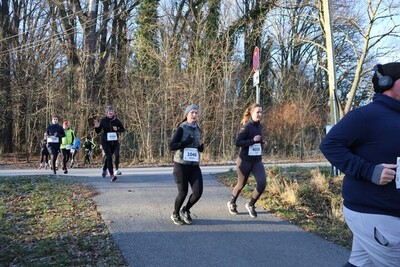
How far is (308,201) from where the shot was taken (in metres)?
9.42

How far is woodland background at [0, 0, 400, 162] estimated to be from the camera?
952 inches

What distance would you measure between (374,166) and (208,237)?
390 cm

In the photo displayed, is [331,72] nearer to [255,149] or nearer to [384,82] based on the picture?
[255,149]

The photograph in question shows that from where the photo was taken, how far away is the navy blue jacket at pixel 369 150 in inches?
120

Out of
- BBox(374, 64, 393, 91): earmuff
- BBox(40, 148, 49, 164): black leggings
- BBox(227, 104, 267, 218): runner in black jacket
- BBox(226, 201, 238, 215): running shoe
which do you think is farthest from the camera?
BBox(40, 148, 49, 164): black leggings

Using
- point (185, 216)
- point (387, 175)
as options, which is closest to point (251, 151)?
point (185, 216)

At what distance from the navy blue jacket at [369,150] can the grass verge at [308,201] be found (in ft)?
11.5

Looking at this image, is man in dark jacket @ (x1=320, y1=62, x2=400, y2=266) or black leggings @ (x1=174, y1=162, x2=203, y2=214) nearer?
man in dark jacket @ (x1=320, y1=62, x2=400, y2=266)

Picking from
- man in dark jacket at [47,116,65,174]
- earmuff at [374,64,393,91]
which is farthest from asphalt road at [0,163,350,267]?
man in dark jacket at [47,116,65,174]

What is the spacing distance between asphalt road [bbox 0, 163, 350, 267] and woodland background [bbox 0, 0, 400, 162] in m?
13.4

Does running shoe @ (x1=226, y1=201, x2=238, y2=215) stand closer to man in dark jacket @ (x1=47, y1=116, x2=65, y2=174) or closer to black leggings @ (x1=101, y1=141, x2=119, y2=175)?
black leggings @ (x1=101, y1=141, x2=119, y2=175)

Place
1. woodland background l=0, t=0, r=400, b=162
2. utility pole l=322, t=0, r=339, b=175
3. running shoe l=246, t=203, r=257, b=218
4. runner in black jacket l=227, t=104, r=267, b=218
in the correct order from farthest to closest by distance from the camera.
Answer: woodland background l=0, t=0, r=400, b=162 < utility pole l=322, t=0, r=339, b=175 < running shoe l=246, t=203, r=257, b=218 < runner in black jacket l=227, t=104, r=267, b=218

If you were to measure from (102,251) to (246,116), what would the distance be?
342cm

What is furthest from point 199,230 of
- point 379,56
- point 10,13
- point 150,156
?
point 10,13
